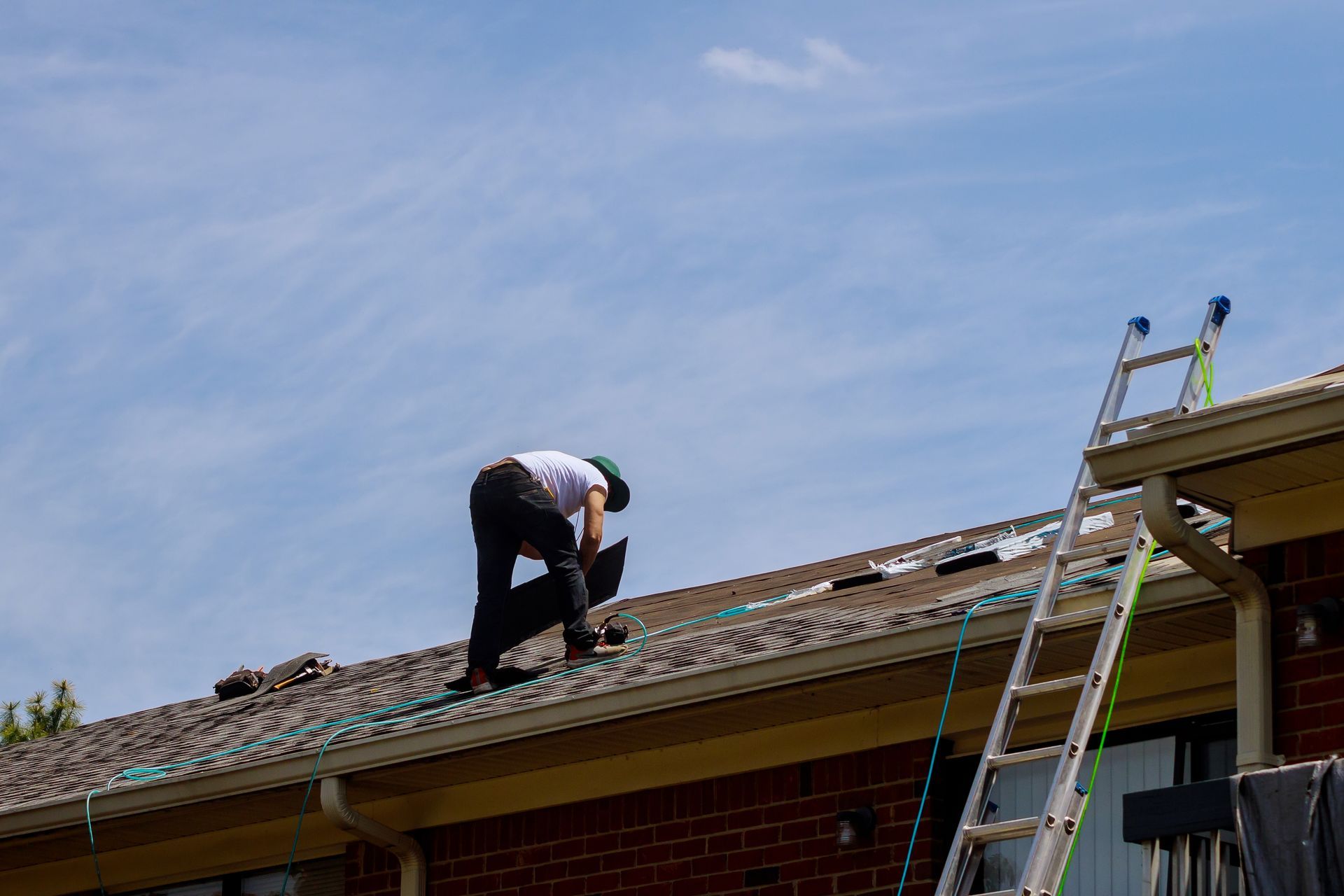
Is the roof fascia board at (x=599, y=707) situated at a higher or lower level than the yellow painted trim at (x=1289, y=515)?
lower

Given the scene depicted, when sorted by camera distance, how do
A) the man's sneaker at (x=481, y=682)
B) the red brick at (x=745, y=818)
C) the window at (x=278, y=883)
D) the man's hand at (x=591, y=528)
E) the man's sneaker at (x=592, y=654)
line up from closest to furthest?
the red brick at (x=745, y=818), the man's sneaker at (x=481, y=682), the man's sneaker at (x=592, y=654), the window at (x=278, y=883), the man's hand at (x=591, y=528)

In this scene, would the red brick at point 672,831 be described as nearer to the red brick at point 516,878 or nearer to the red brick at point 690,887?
the red brick at point 690,887

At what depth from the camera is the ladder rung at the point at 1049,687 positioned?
6812 mm

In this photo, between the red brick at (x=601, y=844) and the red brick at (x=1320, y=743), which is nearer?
the red brick at (x=1320, y=743)

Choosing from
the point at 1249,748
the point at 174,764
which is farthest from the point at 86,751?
the point at 1249,748

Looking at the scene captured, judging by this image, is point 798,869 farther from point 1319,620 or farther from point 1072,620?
point 1319,620

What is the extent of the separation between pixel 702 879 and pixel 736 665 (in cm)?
125

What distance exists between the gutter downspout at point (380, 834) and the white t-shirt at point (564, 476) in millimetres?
1966

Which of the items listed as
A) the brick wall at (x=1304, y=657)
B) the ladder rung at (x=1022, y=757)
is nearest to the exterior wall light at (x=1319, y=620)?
the brick wall at (x=1304, y=657)

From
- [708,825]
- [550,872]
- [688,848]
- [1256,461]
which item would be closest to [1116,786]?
[1256,461]

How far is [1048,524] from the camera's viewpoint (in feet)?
35.0

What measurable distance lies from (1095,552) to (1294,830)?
6.16ft

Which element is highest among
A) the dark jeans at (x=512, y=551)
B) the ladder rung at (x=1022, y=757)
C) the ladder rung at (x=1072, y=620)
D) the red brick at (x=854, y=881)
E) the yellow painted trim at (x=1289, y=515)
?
the dark jeans at (x=512, y=551)

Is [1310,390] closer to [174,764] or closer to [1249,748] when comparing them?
[1249,748]
